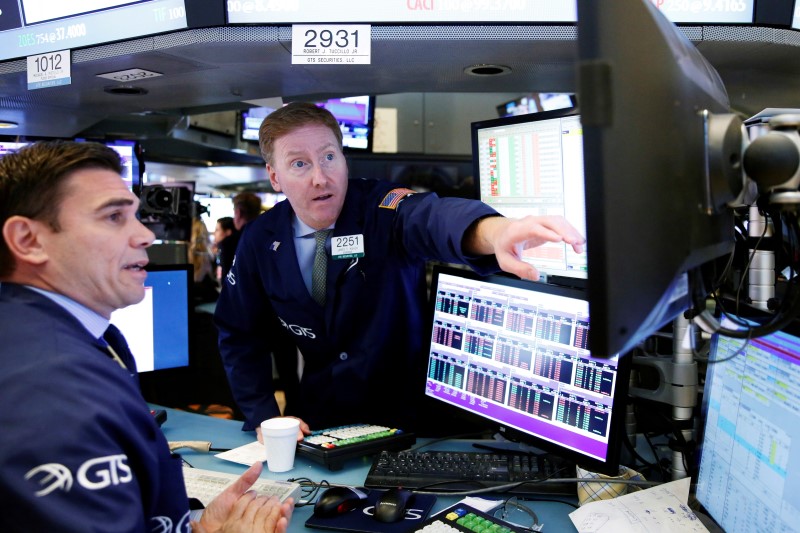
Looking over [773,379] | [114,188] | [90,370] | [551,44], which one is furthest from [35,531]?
[551,44]

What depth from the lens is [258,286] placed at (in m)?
1.88

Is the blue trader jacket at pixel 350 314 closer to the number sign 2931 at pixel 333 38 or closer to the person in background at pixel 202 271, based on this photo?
the number sign 2931 at pixel 333 38

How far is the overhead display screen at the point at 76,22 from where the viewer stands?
1549mm

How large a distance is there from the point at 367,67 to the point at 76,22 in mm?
769

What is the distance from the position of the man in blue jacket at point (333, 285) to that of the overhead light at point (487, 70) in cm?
36

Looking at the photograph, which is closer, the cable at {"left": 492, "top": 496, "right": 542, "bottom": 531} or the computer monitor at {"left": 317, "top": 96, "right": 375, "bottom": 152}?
the cable at {"left": 492, "top": 496, "right": 542, "bottom": 531}

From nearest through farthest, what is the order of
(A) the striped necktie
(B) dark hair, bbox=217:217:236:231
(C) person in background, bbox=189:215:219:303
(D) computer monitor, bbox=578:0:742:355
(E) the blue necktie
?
(D) computer monitor, bbox=578:0:742:355
(E) the blue necktie
(A) the striped necktie
(B) dark hair, bbox=217:217:236:231
(C) person in background, bbox=189:215:219:303

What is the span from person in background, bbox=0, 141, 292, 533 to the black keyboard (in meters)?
0.31

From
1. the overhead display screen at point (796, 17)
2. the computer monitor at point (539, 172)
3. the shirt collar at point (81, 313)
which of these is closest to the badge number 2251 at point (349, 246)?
the computer monitor at point (539, 172)

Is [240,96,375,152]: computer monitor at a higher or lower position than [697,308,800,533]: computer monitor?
higher

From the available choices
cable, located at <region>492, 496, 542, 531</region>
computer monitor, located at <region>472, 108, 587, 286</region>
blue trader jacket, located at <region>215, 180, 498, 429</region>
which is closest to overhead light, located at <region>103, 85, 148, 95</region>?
blue trader jacket, located at <region>215, 180, 498, 429</region>

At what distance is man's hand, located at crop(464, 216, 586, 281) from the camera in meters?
0.90

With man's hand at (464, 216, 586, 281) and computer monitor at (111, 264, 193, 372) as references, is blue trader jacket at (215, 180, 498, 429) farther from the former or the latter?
man's hand at (464, 216, 586, 281)

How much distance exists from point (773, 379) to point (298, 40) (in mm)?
1140
